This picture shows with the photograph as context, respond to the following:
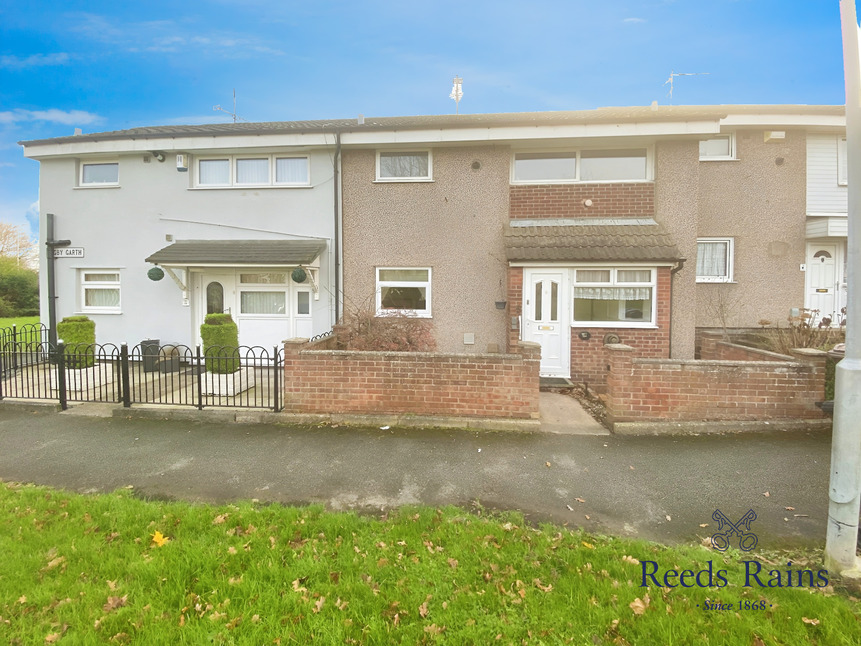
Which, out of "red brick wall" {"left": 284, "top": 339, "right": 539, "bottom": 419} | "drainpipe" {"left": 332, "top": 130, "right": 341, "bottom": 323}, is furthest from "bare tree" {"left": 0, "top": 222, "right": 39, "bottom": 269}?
"red brick wall" {"left": 284, "top": 339, "right": 539, "bottom": 419}

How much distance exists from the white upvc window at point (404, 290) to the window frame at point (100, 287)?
6525 mm

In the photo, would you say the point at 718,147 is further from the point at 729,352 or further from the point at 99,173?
the point at 99,173

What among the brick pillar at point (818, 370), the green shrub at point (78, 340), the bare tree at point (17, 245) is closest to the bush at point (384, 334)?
the green shrub at point (78, 340)

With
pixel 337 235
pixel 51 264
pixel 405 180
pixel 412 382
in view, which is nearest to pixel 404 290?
pixel 337 235

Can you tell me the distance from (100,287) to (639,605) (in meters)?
12.4

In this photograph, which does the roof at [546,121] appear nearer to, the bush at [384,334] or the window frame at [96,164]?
the window frame at [96,164]

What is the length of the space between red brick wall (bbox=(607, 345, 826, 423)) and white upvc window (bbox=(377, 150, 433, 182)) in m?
6.05

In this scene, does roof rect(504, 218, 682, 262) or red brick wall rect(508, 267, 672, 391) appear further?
red brick wall rect(508, 267, 672, 391)

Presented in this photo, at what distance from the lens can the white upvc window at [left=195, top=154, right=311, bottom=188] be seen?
9352 millimetres

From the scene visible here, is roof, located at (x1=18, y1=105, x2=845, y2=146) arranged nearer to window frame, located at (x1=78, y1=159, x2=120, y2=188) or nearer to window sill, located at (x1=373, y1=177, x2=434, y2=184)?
window frame, located at (x1=78, y1=159, x2=120, y2=188)

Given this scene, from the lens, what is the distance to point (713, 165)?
31.1ft

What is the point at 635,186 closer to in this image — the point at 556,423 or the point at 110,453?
A: the point at 556,423

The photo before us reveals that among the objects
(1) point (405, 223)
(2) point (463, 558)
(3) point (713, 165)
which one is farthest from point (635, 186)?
(2) point (463, 558)

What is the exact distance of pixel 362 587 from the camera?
2428 millimetres
